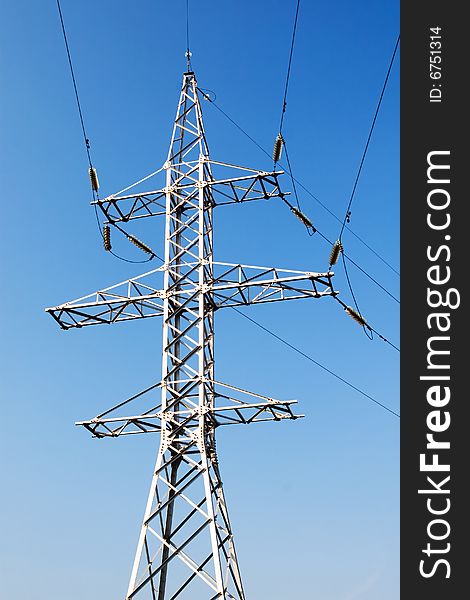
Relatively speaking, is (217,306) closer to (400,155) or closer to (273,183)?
(273,183)

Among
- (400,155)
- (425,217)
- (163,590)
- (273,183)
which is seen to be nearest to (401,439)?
(425,217)

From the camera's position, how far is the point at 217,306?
18.7 meters

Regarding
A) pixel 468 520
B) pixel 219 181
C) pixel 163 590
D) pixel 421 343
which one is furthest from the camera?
pixel 219 181

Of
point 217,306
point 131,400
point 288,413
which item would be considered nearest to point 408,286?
point 288,413

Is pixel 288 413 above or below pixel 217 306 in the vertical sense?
below

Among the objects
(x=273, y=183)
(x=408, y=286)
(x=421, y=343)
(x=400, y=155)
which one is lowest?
(x=421, y=343)

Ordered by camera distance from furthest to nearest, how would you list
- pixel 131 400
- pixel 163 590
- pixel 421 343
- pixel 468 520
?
pixel 131 400
pixel 163 590
pixel 421 343
pixel 468 520

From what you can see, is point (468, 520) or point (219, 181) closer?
point (468, 520)

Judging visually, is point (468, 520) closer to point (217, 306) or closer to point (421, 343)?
point (421, 343)

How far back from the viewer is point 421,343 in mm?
11719

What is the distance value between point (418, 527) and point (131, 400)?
9134 mm

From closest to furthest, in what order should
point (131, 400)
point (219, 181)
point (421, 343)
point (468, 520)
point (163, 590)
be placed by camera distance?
1. point (468, 520)
2. point (421, 343)
3. point (163, 590)
4. point (131, 400)
5. point (219, 181)

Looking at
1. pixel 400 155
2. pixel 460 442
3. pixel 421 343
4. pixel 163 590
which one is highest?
pixel 400 155

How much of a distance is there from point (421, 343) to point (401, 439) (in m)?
1.69
